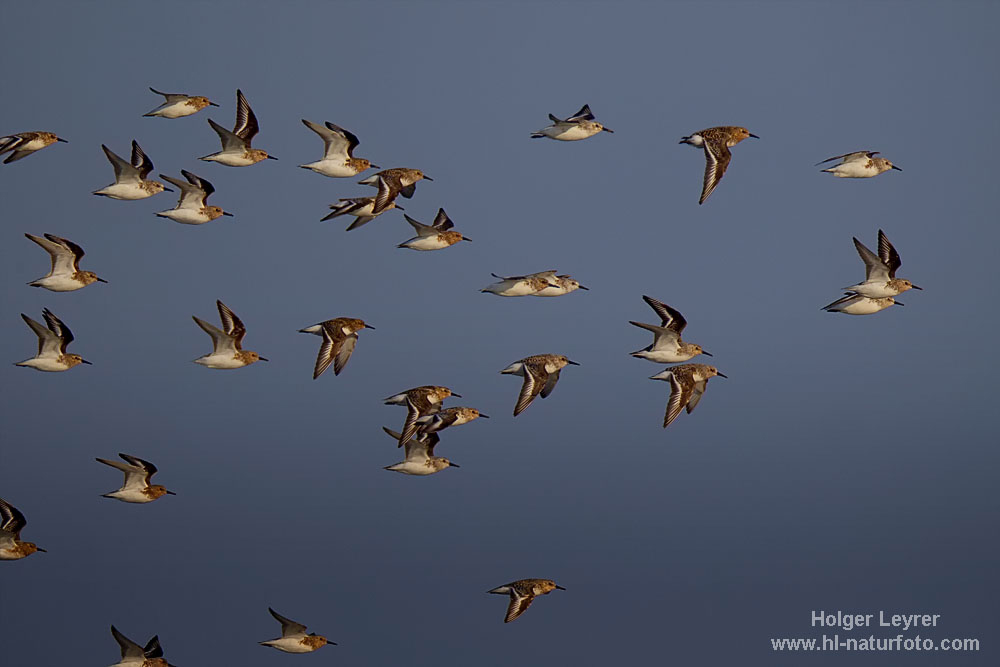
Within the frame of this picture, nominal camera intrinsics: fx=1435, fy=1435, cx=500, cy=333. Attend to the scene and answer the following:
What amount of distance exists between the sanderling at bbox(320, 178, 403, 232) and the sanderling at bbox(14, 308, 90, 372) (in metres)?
3.66

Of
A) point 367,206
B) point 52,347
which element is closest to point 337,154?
Result: point 367,206

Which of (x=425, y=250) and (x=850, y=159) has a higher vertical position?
(x=850, y=159)

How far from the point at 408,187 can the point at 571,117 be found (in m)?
2.35

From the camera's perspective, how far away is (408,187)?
18.5 meters

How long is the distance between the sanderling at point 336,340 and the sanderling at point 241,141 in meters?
2.26

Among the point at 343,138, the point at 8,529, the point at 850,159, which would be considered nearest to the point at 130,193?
the point at 343,138

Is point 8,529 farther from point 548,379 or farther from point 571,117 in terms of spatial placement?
point 571,117

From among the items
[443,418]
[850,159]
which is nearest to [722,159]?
[850,159]

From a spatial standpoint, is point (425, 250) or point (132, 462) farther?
point (425, 250)

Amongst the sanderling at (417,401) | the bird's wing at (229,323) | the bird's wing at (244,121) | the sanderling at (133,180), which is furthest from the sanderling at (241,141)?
the sanderling at (417,401)

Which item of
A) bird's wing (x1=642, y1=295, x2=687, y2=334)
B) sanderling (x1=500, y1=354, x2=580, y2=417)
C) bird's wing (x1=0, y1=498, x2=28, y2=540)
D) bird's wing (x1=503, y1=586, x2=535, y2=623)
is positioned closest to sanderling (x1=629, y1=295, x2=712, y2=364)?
bird's wing (x1=642, y1=295, x2=687, y2=334)

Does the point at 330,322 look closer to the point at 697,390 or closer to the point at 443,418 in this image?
the point at 443,418

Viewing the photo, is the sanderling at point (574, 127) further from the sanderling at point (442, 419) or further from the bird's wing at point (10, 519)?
the bird's wing at point (10, 519)

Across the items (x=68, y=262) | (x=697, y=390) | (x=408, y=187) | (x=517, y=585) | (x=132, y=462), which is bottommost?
(x=517, y=585)
